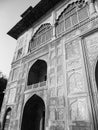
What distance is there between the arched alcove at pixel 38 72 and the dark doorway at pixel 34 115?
206 centimetres

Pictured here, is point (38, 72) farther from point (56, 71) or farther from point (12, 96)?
point (56, 71)

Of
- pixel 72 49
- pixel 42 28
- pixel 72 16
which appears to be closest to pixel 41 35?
pixel 42 28

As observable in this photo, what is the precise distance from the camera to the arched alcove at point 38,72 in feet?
36.4

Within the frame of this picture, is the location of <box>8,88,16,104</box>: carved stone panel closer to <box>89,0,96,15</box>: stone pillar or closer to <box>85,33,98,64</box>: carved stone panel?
<box>85,33,98,64</box>: carved stone panel

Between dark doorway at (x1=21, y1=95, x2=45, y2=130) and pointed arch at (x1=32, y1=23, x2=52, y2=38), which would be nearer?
dark doorway at (x1=21, y1=95, x2=45, y2=130)

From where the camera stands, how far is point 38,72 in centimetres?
1204

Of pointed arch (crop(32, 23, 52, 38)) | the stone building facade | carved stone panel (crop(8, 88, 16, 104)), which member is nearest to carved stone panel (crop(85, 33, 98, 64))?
the stone building facade

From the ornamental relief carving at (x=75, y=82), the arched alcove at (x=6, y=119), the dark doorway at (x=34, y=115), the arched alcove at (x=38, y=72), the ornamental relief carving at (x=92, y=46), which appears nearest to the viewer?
the ornamental relief carving at (x=75, y=82)

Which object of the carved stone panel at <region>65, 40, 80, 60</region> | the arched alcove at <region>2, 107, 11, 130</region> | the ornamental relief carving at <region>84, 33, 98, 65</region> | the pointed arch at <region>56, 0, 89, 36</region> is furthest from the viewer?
the arched alcove at <region>2, 107, 11, 130</region>

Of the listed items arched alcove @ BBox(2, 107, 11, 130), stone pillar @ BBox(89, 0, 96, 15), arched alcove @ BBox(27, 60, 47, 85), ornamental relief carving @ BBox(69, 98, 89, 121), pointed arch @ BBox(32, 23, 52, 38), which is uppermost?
pointed arch @ BBox(32, 23, 52, 38)

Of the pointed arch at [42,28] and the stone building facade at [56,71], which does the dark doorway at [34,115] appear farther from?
the pointed arch at [42,28]

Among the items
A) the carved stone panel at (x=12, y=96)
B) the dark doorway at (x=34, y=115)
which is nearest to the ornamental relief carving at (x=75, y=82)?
the dark doorway at (x=34, y=115)

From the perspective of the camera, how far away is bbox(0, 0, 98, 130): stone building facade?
6.13 metres

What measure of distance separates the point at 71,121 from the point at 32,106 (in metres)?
4.89
